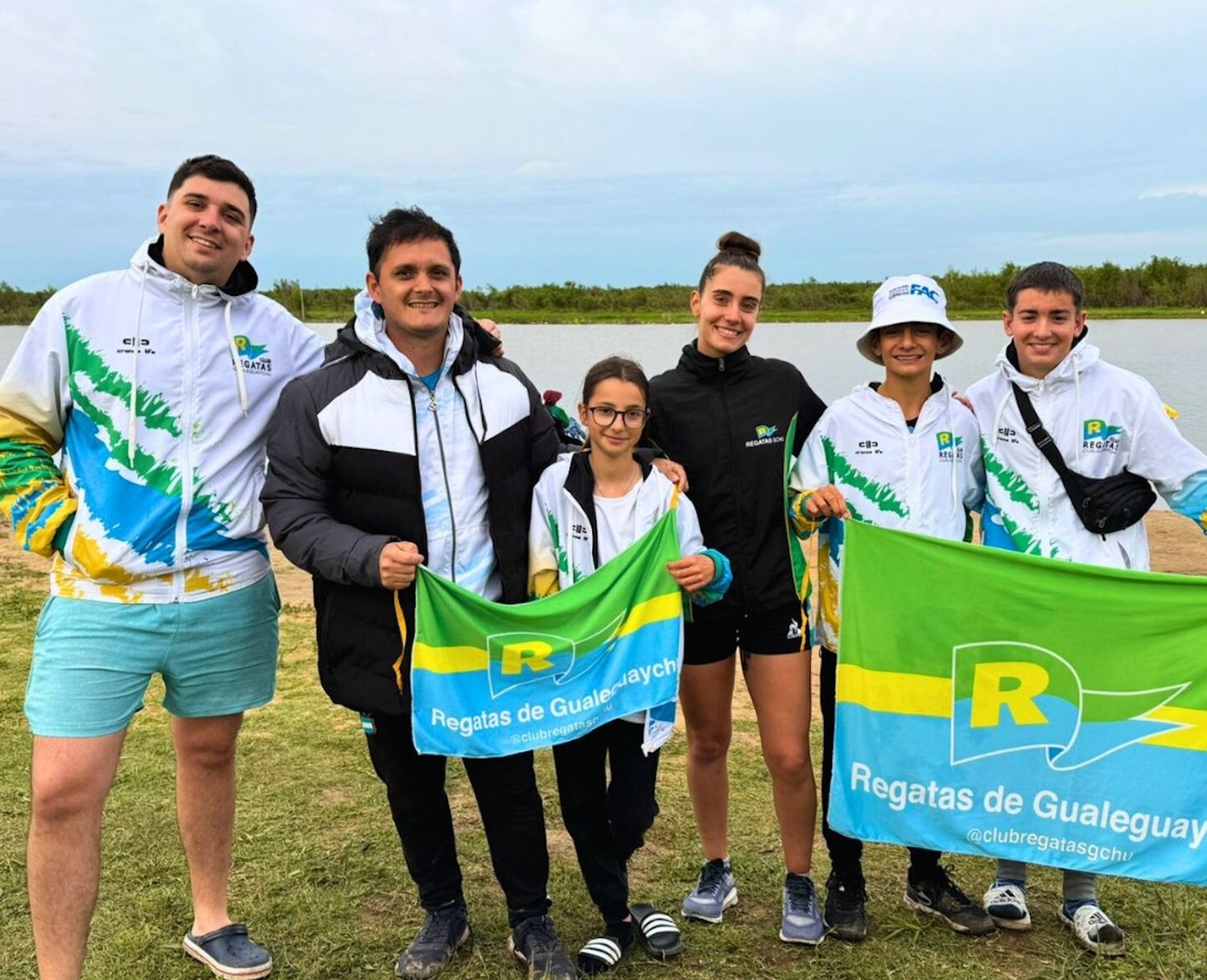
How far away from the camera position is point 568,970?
3783 millimetres

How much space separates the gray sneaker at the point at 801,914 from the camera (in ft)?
13.5

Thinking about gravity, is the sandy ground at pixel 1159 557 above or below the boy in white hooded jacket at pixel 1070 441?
below

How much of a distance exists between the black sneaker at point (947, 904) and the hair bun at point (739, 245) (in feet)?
8.65

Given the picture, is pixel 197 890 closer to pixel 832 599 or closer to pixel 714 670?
pixel 714 670

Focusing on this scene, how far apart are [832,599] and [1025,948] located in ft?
5.09

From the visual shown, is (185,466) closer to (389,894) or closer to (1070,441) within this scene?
(389,894)

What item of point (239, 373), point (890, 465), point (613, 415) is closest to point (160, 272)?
point (239, 373)

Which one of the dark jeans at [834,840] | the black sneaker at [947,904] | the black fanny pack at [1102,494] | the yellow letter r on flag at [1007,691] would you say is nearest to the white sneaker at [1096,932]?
the black sneaker at [947,904]

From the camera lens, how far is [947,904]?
13.9 feet

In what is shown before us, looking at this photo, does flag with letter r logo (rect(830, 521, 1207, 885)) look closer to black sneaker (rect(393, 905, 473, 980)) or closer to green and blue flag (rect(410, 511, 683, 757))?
green and blue flag (rect(410, 511, 683, 757))

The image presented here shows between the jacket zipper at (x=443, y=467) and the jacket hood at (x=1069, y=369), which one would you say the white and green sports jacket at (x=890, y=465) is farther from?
the jacket zipper at (x=443, y=467)

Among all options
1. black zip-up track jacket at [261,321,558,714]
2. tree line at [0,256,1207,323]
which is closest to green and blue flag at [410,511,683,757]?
black zip-up track jacket at [261,321,558,714]

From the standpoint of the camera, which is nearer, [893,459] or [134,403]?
[134,403]

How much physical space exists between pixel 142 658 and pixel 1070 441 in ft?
11.4
